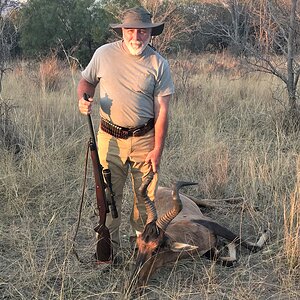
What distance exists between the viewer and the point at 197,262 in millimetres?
4273

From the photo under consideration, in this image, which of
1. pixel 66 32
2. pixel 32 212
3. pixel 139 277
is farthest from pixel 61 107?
pixel 66 32

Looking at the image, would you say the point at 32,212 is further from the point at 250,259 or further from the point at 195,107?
the point at 195,107

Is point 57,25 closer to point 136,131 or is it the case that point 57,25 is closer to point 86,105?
point 136,131

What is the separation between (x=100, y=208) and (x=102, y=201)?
71 mm

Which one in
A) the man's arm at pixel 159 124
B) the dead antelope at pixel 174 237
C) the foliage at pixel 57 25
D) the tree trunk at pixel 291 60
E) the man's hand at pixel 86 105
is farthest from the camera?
the foliage at pixel 57 25

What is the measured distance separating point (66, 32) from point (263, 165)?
16454 mm

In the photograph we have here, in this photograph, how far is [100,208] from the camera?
395 cm

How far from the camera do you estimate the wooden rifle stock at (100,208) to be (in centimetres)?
386

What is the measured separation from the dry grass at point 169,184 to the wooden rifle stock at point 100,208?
0.45ft

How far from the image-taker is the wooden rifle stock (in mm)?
3857

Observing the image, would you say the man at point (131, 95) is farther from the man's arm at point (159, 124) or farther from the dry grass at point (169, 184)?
the dry grass at point (169, 184)

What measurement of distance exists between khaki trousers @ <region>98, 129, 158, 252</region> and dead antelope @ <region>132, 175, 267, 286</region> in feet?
0.72

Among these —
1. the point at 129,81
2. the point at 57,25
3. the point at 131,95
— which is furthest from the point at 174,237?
the point at 57,25

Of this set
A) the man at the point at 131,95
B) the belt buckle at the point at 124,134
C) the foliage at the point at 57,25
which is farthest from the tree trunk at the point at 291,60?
the foliage at the point at 57,25
